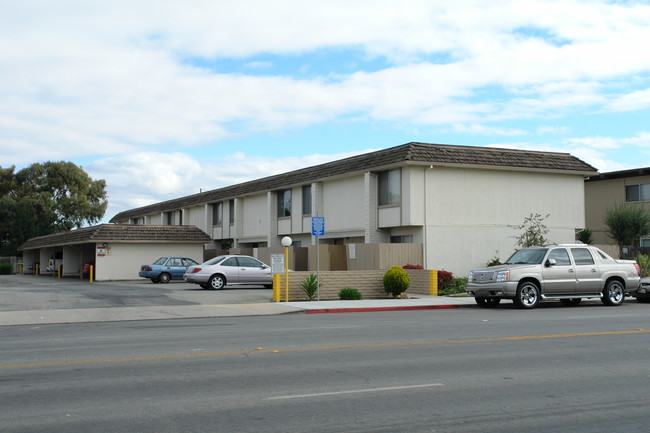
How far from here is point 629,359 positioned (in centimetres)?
1105

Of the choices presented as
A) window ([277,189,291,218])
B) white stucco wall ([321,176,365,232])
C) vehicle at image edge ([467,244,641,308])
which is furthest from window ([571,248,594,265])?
window ([277,189,291,218])

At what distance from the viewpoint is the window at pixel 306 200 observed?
A: 41.3 m

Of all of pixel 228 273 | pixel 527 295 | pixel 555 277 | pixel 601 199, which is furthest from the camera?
pixel 601 199

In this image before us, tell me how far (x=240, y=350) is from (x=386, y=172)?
75.7 feet

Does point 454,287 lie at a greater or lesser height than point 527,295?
lesser

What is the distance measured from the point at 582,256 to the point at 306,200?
862 inches

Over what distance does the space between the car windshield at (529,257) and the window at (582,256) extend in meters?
1.04

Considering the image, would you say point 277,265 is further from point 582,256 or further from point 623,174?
point 623,174

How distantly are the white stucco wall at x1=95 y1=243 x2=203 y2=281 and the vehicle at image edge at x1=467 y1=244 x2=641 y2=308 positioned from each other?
27.0 meters

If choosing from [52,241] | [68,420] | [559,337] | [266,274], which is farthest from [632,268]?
[52,241]

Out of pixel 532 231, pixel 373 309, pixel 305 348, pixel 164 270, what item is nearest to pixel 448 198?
pixel 532 231

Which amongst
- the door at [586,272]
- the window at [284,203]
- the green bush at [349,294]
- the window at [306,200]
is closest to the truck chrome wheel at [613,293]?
the door at [586,272]

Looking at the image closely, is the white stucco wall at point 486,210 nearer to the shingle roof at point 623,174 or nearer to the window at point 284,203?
the shingle roof at point 623,174

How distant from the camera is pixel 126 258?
43.3m
